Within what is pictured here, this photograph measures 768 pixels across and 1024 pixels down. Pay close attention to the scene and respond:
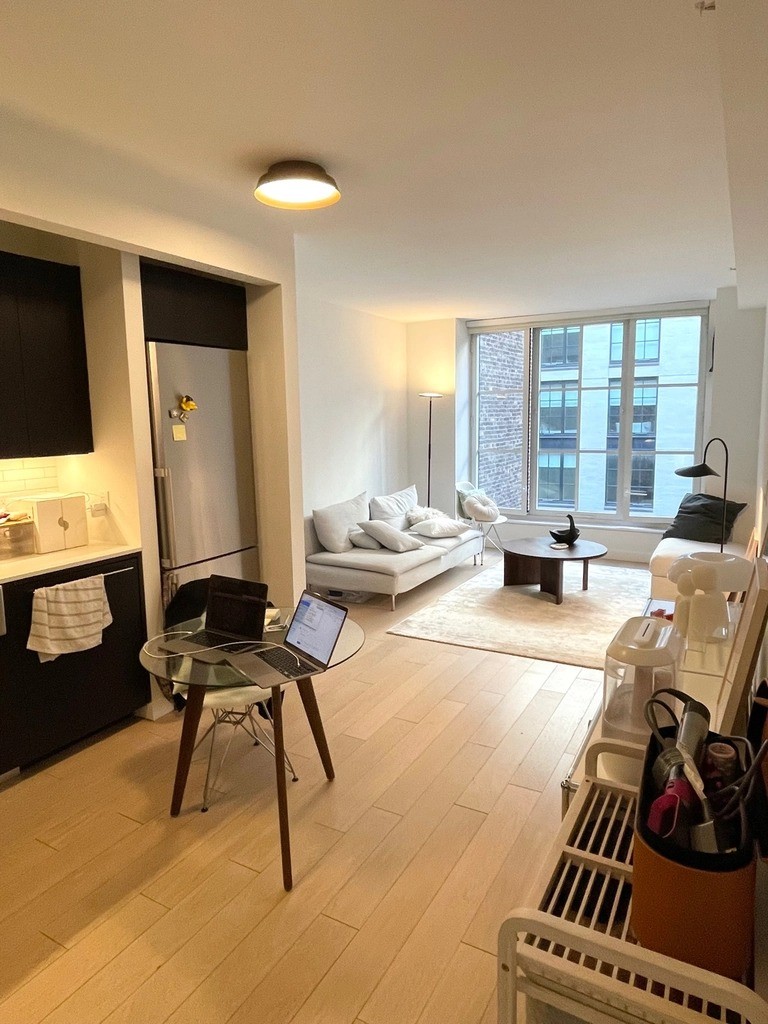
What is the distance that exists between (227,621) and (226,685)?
1.28ft

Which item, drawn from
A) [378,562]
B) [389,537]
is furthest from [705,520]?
[378,562]

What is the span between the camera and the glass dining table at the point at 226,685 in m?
2.09

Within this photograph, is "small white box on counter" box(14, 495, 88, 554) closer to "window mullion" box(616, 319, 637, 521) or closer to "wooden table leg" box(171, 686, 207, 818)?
"wooden table leg" box(171, 686, 207, 818)

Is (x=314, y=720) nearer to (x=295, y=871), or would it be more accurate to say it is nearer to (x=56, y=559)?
(x=295, y=871)

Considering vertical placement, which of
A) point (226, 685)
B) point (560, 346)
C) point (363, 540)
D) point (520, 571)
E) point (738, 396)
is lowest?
point (520, 571)

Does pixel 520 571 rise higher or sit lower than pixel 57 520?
lower

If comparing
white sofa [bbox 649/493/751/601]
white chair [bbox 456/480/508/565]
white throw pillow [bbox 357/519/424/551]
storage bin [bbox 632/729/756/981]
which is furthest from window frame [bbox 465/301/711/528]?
storage bin [bbox 632/729/756/981]

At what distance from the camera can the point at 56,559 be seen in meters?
2.84

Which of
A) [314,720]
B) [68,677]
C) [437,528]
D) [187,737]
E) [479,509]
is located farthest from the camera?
[479,509]

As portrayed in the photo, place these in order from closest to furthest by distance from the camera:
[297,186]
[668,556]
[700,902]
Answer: [700,902] → [297,186] → [668,556]

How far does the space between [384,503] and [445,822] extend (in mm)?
3841

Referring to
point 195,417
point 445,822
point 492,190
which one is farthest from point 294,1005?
point 492,190

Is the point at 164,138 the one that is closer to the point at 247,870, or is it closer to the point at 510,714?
the point at 247,870

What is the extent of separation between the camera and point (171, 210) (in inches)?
113
